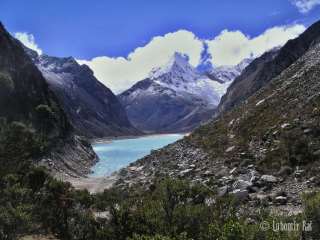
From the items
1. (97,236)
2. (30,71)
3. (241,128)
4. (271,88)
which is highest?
(30,71)

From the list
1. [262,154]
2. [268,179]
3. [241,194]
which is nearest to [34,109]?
[262,154]

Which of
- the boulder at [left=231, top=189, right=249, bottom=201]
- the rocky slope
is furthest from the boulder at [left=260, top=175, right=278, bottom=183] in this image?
the boulder at [left=231, top=189, right=249, bottom=201]

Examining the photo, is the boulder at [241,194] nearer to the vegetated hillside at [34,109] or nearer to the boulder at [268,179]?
the boulder at [268,179]

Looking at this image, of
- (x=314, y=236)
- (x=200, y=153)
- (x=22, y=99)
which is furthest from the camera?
(x=22, y=99)

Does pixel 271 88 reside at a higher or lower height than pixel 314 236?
higher

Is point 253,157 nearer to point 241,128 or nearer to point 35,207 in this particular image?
point 241,128

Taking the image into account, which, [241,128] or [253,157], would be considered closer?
[253,157]

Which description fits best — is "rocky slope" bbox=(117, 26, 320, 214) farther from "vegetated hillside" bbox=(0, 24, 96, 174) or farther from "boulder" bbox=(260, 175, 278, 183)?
"vegetated hillside" bbox=(0, 24, 96, 174)

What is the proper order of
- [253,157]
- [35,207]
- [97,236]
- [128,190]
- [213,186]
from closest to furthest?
[97,236] < [35,207] < [213,186] < [253,157] < [128,190]

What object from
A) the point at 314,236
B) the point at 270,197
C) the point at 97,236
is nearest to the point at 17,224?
the point at 97,236
